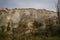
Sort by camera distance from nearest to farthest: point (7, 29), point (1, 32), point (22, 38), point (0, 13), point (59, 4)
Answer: point (22, 38), point (7, 29), point (1, 32), point (59, 4), point (0, 13)

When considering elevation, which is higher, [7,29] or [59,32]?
[7,29]

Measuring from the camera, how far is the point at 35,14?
43.9 meters

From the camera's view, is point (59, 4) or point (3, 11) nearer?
point (59, 4)

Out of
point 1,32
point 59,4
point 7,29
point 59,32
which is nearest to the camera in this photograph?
point 7,29

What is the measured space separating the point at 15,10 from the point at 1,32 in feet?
97.1

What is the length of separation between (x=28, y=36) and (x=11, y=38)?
1.00 metres

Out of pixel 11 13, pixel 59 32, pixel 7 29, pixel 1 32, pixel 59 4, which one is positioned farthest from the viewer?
pixel 11 13

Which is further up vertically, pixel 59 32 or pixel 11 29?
pixel 11 29

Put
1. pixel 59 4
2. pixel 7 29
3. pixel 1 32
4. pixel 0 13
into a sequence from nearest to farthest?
pixel 7 29 → pixel 1 32 → pixel 59 4 → pixel 0 13

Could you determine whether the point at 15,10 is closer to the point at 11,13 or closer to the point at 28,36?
the point at 11,13

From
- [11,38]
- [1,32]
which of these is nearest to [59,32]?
[1,32]

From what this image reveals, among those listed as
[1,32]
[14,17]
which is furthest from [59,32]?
[14,17]

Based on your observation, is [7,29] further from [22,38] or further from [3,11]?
[3,11]

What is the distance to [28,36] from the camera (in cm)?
1396
